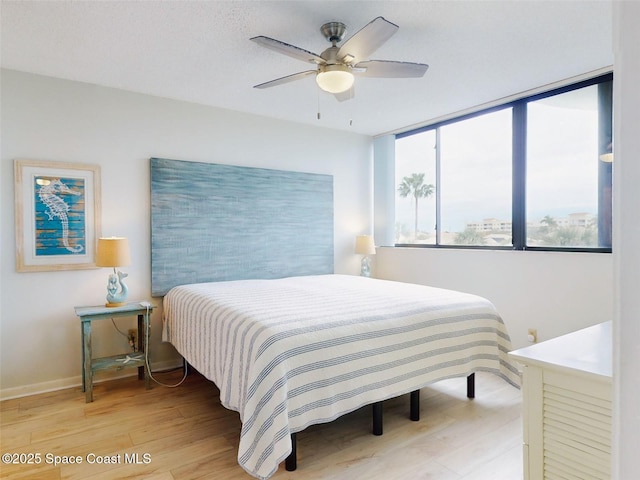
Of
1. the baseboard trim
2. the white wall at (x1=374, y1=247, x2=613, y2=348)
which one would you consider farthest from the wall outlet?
the white wall at (x1=374, y1=247, x2=613, y2=348)

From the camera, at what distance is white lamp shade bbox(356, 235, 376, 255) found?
4559mm

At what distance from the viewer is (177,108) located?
3.60 meters

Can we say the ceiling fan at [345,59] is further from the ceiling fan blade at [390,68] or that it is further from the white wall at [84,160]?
the white wall at [84,160]

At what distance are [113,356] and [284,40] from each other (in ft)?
9.05

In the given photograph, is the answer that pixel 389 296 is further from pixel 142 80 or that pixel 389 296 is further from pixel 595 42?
pixel 142 80

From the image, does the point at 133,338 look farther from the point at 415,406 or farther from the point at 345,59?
the point at 345,59

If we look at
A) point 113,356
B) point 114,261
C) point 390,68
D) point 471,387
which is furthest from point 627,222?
point 113,356

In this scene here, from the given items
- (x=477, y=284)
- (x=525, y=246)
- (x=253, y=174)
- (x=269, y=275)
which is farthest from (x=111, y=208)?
(x=525, y=246)

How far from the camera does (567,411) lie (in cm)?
116

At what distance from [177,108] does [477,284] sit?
10.9ft

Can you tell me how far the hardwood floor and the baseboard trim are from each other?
0.08 m

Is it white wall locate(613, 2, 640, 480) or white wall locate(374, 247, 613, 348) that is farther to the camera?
white wall locate(374, 247, 613, 348)

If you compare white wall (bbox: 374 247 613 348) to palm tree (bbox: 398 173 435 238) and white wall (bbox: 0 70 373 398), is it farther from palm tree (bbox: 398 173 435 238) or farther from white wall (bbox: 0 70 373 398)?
white wall (bbox: 0 70 373 398)

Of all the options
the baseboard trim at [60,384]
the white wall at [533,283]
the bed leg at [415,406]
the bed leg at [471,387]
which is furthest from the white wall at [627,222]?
the baseboard trim at [60,384]
